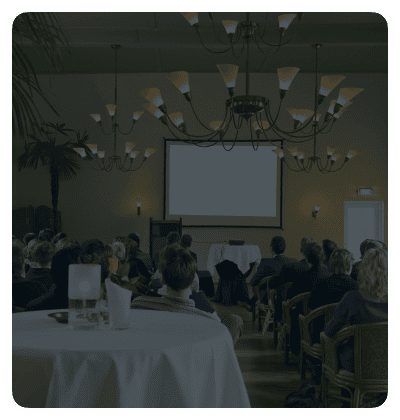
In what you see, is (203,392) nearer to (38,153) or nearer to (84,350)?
(84,350)

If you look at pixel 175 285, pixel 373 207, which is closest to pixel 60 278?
pixel 175 285

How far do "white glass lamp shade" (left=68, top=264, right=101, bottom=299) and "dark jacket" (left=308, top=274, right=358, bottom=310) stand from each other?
1824 millimetres

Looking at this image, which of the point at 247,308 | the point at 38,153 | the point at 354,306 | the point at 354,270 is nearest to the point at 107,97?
the point at 38,153

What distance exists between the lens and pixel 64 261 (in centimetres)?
204

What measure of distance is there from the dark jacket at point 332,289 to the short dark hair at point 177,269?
1.27m

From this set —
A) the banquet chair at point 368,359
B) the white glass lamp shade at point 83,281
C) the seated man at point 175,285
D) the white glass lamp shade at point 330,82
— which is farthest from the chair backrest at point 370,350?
the white glass lamp shade at point 330,82

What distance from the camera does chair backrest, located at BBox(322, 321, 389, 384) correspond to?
188cm

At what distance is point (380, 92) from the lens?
8734 millimetres

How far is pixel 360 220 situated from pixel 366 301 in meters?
7.29

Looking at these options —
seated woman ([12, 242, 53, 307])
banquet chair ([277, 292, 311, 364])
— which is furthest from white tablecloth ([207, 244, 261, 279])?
seated woman ([12, 242, 53, 307])

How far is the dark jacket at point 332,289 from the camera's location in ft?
8.96

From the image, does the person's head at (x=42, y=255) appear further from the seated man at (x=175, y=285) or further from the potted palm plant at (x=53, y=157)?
the potted palm plant at (x=53, y=157)

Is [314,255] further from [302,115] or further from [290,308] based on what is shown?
[302,115]

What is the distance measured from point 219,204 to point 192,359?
24.6 feet
